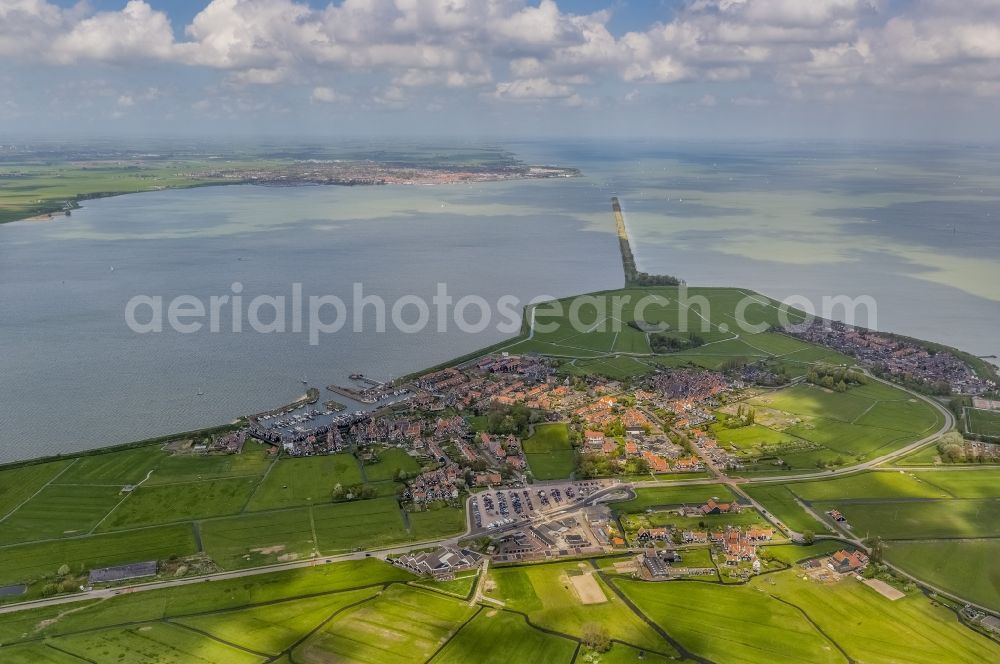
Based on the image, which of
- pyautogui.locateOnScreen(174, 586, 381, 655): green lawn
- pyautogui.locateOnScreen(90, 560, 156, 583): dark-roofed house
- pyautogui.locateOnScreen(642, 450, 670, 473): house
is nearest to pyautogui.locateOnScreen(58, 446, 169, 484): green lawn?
pyautogui.locateOnScreen(90, 560, 156, 583): dark-roofed house

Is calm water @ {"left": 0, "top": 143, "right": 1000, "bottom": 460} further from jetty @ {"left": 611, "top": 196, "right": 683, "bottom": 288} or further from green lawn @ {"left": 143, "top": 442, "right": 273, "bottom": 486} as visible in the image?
green lawn @ {"left": 143, "top": 442, "right": 273, "bottom": 486}

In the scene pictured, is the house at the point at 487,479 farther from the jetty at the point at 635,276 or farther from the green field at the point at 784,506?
the jetty at the point at 635,276

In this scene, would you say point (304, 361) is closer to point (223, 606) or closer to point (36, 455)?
point (36, 455)

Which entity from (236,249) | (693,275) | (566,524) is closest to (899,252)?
(693,275)

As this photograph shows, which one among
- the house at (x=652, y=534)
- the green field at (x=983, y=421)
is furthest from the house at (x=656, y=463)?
the green field at (x=983, y=421)

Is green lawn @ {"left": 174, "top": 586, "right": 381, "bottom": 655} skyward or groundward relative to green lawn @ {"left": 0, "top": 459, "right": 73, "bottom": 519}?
groundward
